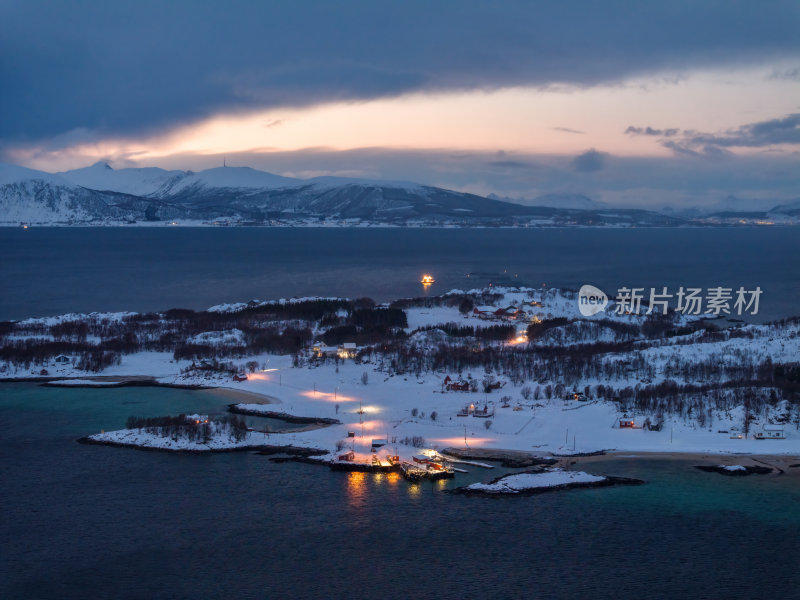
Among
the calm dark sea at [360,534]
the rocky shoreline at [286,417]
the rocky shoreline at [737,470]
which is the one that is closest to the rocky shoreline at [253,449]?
the calm dark sea at [360,534]

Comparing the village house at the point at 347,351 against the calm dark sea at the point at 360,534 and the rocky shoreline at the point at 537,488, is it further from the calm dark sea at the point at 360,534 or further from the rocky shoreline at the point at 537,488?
the rocky shoreline at the point at 537,488

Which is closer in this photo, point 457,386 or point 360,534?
point 360,534

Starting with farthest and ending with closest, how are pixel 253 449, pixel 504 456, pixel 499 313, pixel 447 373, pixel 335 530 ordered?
pixel 499 313, pixel 447 373, pixel 253 449, pixel 504 456, pixel 335 530

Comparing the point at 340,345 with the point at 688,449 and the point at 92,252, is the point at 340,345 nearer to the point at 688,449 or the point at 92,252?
the point at 688,449

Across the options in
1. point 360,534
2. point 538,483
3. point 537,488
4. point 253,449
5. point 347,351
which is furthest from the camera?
point 347,351

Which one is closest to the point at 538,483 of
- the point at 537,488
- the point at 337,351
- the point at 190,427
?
the point at 537,488

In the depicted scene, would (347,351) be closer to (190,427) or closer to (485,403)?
(485,403)

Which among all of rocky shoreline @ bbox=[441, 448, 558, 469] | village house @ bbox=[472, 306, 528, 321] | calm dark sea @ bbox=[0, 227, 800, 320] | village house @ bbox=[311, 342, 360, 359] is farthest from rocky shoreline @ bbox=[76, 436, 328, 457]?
calm dark sea @ bbox=[0, 227, 800, 320]
